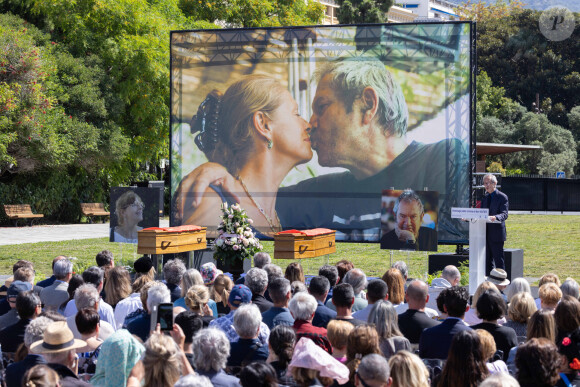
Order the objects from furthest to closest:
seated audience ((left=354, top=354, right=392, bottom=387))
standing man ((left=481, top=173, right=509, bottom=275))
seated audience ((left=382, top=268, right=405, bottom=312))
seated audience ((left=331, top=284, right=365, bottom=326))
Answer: standing man ((left=481, top=173, right=509, bottom=275)) → seated audience ((left=382, top=268, right=405, bottom=312)) → seated audience ((left=331, top=284, right=365, bottom=326)) → seated audience ((left=354, top=354, right=392, bottom=387))

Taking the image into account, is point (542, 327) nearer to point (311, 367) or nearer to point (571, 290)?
point (311, 367)

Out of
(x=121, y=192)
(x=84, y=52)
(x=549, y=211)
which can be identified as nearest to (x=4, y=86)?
(x=84, y=52)

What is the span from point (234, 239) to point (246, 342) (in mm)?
6992

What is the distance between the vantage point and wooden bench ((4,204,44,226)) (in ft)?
85.9

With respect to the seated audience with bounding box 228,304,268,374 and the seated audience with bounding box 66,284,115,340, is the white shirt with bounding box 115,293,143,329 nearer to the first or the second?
the seated audience with bounding box 66,284,115,340

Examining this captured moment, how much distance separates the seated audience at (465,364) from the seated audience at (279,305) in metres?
2.01

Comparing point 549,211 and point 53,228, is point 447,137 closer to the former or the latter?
point 53,228

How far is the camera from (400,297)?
7.19m

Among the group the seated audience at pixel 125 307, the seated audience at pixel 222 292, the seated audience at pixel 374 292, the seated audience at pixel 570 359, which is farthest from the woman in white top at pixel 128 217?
the seated audience at pixel 570 359

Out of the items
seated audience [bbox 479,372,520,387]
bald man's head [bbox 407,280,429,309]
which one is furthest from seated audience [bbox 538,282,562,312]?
seated audience [bbox 479,372,520,387]

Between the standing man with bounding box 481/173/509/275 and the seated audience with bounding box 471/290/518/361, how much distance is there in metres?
5.67

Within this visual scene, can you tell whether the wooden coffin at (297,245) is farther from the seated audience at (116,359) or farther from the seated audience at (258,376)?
the seated audience at (258,376)

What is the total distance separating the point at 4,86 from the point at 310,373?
2213 centimetres

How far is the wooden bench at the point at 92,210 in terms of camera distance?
28.7m
